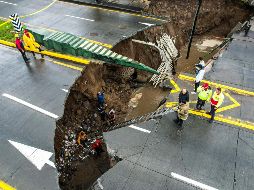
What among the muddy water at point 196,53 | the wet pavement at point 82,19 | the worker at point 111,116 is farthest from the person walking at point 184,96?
the wet pavement at point 82,19

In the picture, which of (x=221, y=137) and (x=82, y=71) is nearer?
(x=221, y=137)

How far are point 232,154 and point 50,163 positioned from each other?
6815 millimetres

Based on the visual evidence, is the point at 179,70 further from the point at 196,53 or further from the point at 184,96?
the point at 184,96

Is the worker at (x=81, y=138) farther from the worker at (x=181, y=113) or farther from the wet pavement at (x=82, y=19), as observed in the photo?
the wet pavement at (x=82, y=19)

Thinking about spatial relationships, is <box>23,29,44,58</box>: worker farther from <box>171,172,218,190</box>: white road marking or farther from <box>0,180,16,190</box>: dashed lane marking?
<box>171,172,218,190</box>: white road marking

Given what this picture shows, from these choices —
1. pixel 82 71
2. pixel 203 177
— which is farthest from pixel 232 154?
pixel 82 71

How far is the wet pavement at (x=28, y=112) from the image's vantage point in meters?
9.20

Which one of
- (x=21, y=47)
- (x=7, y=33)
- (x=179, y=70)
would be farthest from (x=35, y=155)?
(x=179, y=70)

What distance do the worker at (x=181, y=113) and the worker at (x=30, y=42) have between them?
8970 mm

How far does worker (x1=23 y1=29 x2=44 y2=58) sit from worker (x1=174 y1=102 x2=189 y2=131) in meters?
8.97

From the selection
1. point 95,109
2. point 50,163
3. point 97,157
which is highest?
point 50,163

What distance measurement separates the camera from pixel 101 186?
8.77m

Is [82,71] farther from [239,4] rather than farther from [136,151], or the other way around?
[239,4]

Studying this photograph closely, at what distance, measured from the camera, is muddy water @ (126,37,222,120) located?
15.3 m
